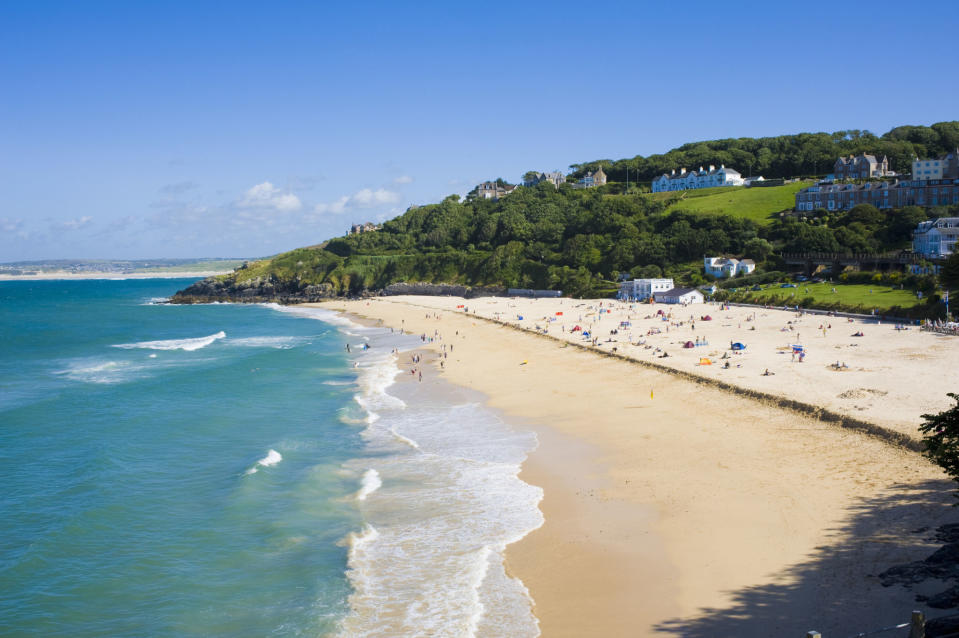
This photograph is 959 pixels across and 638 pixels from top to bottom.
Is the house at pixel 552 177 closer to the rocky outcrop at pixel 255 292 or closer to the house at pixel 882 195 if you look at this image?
the rocky outcrop at pixel 255 292

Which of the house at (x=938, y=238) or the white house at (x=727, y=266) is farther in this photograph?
the white house at (x=727, y=266)

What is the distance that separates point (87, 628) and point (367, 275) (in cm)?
9702

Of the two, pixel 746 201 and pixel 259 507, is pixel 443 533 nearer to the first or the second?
pixel 259 507

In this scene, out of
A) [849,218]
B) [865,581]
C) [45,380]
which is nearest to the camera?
[865,581]

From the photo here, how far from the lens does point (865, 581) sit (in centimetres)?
1223

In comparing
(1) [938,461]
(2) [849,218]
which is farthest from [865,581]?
(2) [849,218]

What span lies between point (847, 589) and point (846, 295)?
42000mm

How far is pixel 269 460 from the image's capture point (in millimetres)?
22719

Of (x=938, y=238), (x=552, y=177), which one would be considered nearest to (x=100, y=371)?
(x=938, y=238)

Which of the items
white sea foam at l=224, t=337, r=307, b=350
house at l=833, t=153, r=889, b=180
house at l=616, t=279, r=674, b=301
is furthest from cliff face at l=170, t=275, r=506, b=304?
house at l=833, t=153, r=889, b=180

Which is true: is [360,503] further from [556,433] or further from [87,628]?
[556,433]

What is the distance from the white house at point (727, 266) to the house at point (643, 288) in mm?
4640

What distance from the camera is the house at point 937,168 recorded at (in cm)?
7125

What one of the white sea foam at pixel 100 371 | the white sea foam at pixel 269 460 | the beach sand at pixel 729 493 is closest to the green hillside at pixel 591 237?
the beach sand at pixel 729 493
